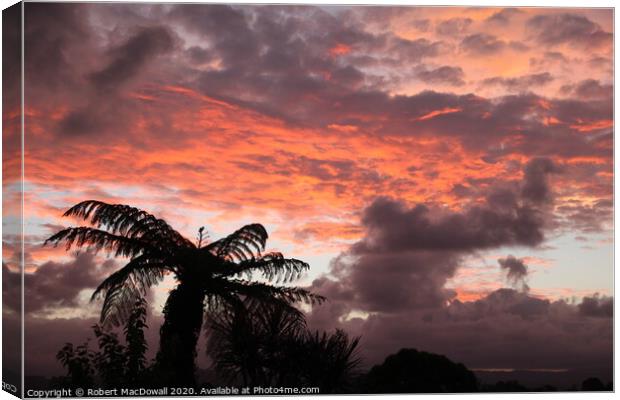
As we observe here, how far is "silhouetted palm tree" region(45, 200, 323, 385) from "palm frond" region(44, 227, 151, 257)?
1 cm

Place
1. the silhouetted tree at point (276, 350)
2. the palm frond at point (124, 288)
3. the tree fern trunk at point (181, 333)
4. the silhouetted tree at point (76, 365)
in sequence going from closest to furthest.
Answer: the silhouetted tree at point (76, 365), the palm frond at point (124, 288), the silhouetted tree at point (276, 350), the tree fern trunk at point (181, 333)

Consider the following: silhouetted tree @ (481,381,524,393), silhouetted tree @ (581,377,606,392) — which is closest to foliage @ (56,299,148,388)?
silhouetted tree @ (481,381,524,393)

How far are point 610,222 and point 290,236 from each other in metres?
5.05

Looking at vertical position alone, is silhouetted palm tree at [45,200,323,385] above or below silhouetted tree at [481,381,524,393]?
above

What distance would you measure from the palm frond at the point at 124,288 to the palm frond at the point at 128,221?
43cm

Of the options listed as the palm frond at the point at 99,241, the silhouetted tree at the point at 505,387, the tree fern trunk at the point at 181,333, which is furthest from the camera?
the silhouetted tree at the point at 505,387

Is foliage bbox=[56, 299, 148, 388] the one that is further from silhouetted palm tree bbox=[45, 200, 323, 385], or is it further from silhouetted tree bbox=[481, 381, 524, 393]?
silhouetted tree bbox=[481, 381, 524, 393]

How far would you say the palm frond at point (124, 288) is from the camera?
19656 millimetres

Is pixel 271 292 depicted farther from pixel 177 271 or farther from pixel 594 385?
pixel 594 385

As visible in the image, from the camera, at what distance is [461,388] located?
20.2 m

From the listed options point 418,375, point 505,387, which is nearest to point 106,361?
point 418,375

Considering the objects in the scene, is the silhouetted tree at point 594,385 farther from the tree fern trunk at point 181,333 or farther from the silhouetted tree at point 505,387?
the tree fern trunk at point 181,333

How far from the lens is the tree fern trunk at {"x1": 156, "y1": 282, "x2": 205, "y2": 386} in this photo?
65.5 ft

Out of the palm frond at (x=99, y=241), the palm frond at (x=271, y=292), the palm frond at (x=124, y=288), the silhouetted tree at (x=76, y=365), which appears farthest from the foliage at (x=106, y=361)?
the palm frond at (x=271, y=292)
